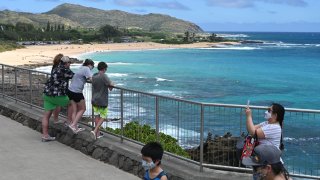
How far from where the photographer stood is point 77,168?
25.2 ft

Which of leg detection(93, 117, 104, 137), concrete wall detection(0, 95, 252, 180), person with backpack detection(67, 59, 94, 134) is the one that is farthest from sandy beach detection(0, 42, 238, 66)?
leg detection(93, 117, 104, 137)

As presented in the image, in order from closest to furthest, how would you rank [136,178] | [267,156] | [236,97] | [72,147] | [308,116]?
1. [267,156]
2. [308,116]
3. [136,178]
4. [72,147]
5. [236,97]

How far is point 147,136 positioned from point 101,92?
1.05 metres

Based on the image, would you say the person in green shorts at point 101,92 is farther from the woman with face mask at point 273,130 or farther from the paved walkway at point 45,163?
the woman with face mask at point 273,130

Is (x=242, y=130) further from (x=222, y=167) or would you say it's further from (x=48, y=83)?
(x=48, y=83)

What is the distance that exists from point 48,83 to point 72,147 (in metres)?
1.29

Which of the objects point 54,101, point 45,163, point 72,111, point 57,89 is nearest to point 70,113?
point 72,111

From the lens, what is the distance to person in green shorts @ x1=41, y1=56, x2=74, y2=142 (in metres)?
9.12

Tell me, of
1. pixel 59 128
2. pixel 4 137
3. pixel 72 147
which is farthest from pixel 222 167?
pixel 4 137

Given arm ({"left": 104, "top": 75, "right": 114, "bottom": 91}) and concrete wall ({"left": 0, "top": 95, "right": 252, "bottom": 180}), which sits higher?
arm ({"left": 104, "top": 75, "right": 114, "bottom": 91})

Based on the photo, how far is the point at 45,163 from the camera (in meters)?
7.92

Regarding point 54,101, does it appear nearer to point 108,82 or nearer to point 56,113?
point 56,113

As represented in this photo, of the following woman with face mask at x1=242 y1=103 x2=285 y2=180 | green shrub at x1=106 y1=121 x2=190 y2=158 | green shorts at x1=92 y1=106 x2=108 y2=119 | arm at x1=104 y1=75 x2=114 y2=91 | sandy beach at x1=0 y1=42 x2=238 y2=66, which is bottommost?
sandy beach at x1=0 y1=42 x2=238 y2=66

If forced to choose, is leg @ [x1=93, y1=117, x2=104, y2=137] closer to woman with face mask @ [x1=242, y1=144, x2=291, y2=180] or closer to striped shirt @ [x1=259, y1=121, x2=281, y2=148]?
striped shirt @ [x1=259, y1=121, x2=281, y2=148]
